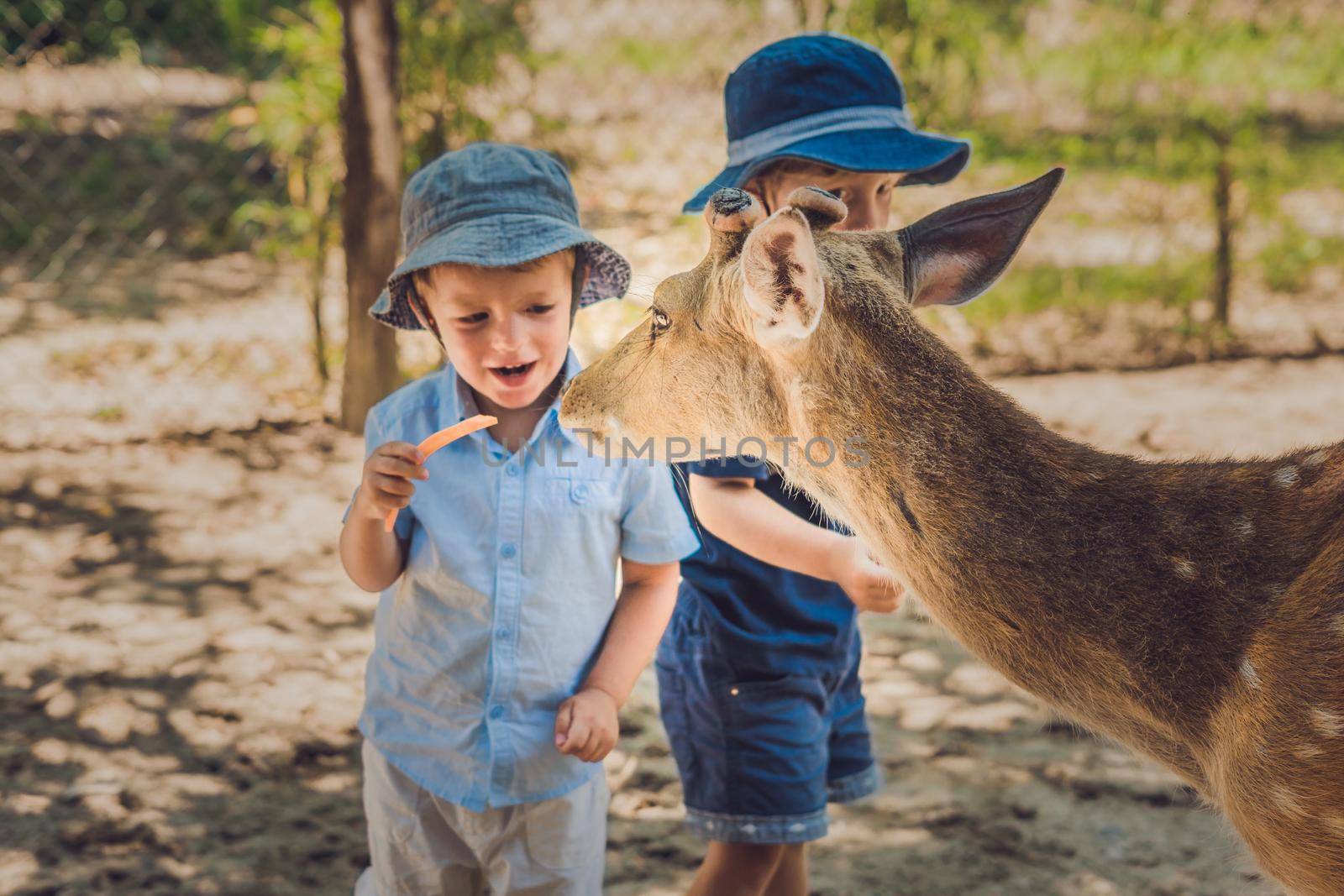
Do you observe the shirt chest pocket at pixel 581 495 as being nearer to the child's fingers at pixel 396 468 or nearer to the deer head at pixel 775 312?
the deer head at pixel 775 312

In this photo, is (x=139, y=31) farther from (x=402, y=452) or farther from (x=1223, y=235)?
(x=402, y=452)

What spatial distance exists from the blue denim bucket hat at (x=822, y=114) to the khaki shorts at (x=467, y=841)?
1342mm

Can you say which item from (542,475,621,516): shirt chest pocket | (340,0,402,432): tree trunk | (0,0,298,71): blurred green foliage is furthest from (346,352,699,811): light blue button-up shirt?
(0,0,298,71): blurred green foliage

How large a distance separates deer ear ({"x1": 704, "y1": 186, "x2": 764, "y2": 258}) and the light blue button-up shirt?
1.56 feet

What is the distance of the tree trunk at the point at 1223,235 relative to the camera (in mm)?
7020

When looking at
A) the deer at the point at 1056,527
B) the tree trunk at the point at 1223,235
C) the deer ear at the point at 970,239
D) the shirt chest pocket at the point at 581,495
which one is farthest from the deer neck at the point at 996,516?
the tree trunk at the point at 1223,235

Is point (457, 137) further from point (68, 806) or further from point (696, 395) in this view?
point (696, 395)

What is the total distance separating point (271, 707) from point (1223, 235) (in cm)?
599

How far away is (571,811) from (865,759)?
2.66 ft

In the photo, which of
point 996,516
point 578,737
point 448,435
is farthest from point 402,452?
point 996,516

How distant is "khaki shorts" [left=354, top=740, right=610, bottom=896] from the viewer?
2318 mm

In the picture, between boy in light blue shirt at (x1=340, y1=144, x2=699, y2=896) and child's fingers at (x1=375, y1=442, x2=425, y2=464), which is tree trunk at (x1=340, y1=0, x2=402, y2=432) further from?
child's fingers at (x1=375, y1=442, x2=425, y2=464)

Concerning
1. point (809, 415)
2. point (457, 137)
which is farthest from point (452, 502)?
point (457, 137)

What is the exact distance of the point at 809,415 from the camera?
2.04m
